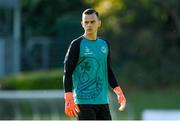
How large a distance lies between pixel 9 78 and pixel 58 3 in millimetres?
7599

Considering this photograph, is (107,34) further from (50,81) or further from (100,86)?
(100,86)

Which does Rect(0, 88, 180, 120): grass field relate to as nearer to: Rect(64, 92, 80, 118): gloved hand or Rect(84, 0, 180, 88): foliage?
Rect(84, 0, 180, 88): foliage

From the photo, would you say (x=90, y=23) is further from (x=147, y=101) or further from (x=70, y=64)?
(x=147, y=101)

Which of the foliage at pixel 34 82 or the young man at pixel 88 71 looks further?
the foliage at pixel 34 82

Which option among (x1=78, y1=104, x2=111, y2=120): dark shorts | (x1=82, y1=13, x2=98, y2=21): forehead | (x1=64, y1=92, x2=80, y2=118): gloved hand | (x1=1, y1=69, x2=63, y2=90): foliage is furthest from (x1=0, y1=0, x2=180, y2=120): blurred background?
(x1=64, y1=92, x2=80, y2=118): gloved hand

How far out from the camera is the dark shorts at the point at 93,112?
8375 millimetres

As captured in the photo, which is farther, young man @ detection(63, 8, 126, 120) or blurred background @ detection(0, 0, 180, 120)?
blurred background @ detection(0, 0, 180, 120)

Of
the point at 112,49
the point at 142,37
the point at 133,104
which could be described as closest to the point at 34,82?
the point at 112,49

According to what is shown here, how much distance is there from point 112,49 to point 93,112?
20.5 meters

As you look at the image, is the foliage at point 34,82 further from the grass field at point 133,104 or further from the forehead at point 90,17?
the forehead at point 90,17

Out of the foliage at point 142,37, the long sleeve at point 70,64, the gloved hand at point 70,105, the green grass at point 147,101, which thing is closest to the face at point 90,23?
the long sleeve at point 70,64

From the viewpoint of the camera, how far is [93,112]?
27.6ft

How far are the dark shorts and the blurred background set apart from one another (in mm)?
13304

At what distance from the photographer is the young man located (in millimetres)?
8281
